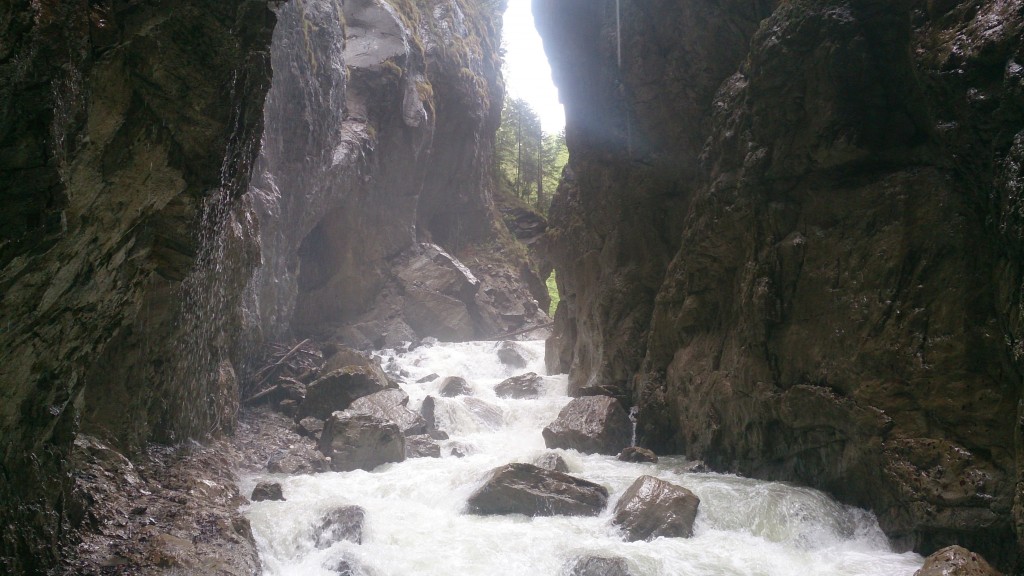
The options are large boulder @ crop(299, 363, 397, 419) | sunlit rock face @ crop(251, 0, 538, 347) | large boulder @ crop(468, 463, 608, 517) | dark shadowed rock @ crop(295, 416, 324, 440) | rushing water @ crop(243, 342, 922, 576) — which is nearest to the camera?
rushing water @ crop(243, 342, 922, 576)

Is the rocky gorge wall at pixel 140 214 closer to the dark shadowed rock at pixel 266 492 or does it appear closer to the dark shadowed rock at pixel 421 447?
the dark shadowed rock at pixel 266 492

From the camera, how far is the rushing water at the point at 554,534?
866 cm

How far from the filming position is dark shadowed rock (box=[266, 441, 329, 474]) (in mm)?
13758

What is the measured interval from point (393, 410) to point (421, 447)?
7.37 feet

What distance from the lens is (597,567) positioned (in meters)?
8.34

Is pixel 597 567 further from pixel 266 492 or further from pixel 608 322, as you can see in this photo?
pixel 608 322

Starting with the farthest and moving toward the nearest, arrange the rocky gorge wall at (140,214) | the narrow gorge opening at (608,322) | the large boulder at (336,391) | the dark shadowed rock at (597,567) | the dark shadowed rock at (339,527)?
1. the large boulder at (336,391)
2. the dark shadowed rock at (339,527)
3. the dark shadowed rock at (597,567)
4. the narrow gorge opening at (608,322)
5. the rocky gorge wall at (140,214)

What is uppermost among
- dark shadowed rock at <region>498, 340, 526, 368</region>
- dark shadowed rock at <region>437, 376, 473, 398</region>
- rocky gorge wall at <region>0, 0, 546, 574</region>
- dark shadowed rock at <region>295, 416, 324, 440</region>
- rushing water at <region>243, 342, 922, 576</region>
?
rocky gorge wall at <region>0, 0, 546, 574</region>

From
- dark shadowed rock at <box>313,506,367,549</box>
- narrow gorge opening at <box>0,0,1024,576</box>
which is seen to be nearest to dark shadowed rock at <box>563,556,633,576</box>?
narrow gorge opening at <box>0,0,1024,576</box>

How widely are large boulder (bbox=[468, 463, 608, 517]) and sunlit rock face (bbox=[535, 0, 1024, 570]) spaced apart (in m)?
3.32

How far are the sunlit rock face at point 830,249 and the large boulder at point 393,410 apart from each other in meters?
4.88

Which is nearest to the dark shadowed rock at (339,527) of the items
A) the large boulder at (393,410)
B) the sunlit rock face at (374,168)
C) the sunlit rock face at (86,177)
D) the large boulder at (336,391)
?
the sunlit rock face at (86,177)

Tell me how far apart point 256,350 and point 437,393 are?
232 inches

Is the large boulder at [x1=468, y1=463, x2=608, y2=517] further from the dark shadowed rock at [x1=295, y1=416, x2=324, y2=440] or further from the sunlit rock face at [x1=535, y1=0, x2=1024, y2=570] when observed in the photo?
the dark shadowed rock at [x1=295, y1=416, x2=324, y2=440]
